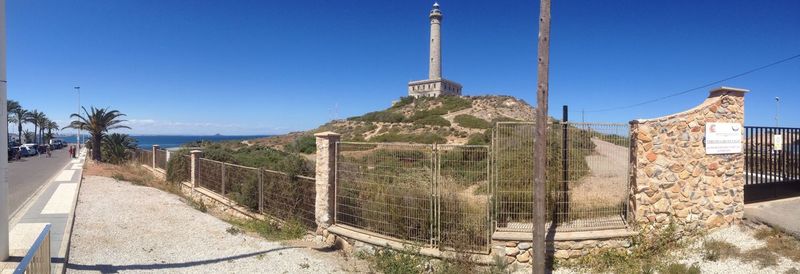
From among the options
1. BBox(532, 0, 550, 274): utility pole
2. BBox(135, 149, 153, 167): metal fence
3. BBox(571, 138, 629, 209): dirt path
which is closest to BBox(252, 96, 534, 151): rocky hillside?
BBox(135, 149, 153, 167): metal fence

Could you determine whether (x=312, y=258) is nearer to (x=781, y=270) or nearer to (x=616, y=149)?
(x=616, y=149)

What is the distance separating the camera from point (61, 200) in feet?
41.8

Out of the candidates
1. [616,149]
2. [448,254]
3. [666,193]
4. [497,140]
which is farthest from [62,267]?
[666,193]

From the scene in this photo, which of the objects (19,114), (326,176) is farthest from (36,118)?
(326,176)

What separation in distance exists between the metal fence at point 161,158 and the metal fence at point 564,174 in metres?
19.0

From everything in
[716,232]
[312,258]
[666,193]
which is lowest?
[312,258]

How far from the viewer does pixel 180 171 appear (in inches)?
724

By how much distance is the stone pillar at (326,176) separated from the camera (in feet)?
30.2

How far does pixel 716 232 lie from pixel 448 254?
5354 mm

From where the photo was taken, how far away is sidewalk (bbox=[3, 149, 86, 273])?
712cm

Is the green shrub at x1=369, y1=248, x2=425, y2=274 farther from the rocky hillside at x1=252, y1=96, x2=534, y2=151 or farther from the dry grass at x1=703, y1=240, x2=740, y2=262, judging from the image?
the rocky hillside at x1=252, y1=96, x2=534, y2=151

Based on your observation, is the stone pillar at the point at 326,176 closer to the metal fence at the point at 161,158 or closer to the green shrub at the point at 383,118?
the metal fence at the point at 161,158

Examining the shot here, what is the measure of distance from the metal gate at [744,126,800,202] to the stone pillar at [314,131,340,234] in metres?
8.90

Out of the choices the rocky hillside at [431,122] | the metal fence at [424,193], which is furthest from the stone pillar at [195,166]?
the rocky hillside at [431,122]
